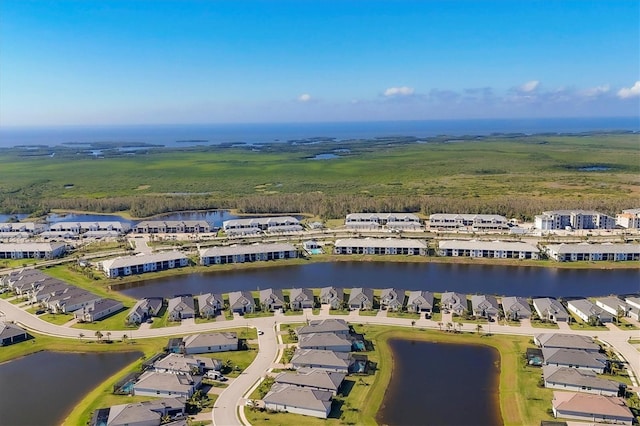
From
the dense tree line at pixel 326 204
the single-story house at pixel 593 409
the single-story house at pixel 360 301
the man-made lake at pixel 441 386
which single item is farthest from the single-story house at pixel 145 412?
the dense tree line at pixel 326 204

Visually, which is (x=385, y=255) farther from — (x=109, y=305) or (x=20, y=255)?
(x=20, y=255)

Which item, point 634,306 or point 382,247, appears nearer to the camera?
point 634,306

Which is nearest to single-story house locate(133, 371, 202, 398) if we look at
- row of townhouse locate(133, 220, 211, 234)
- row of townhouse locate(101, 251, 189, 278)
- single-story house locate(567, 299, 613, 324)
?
row of townhouse locate(101, 251, 189, 278)

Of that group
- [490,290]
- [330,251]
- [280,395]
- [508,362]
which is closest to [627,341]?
[508,362]

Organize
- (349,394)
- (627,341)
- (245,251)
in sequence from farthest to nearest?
(245,251) < (627,341) < (349,394)

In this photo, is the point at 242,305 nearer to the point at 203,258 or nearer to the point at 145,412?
the point at 145,412

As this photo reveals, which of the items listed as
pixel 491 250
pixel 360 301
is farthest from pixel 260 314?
pixel 491 250
